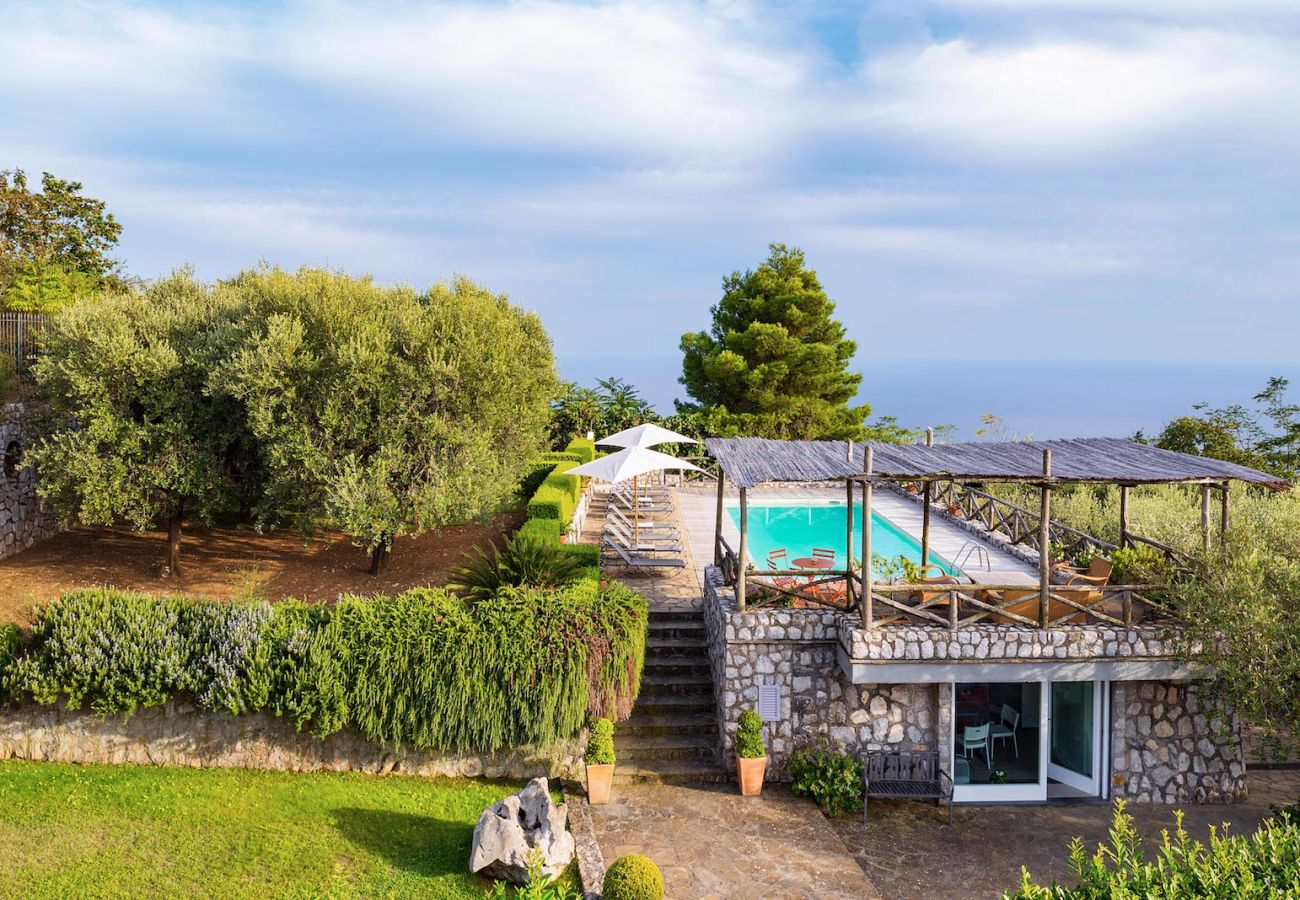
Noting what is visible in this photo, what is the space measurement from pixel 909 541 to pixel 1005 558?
3122mm

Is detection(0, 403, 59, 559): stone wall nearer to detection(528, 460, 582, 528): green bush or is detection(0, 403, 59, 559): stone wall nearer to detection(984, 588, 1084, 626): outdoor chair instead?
detection(528, 460, 582, 528): green bush

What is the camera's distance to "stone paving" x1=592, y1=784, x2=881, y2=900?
1047cm

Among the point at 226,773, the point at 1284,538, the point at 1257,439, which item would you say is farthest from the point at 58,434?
the point at 1257,439

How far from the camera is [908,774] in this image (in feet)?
43.6

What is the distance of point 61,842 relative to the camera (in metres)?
10.5

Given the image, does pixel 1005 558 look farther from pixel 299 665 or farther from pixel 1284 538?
pixel 299 665

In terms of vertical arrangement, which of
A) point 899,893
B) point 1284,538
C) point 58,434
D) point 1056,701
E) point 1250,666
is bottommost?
point 899,893

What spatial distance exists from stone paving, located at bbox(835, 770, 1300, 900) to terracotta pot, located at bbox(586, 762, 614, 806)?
3355 millimetres

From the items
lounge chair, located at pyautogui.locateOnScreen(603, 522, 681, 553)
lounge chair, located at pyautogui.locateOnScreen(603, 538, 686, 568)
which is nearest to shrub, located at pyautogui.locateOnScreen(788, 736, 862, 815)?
lounge chair, located at pyautogui.locateOnScreen(603, 538, 686, 568)

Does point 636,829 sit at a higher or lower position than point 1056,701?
lower

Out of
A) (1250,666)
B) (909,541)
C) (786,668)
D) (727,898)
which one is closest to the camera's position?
(727,898)

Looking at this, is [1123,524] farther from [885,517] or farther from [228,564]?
[228,564]

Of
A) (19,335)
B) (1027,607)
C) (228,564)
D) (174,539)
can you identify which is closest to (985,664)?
(1027,607)

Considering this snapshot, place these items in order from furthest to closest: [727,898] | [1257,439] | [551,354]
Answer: [1257,439], [551,354], [727,898]
